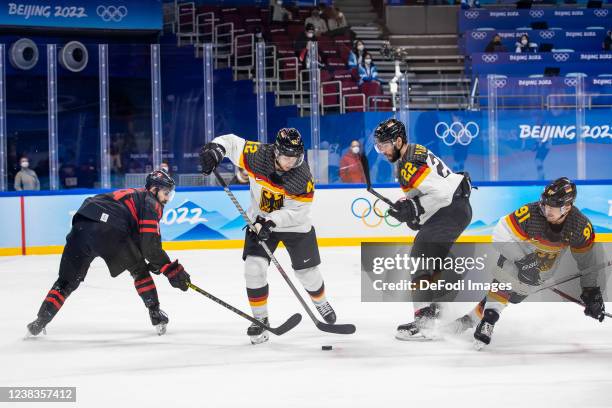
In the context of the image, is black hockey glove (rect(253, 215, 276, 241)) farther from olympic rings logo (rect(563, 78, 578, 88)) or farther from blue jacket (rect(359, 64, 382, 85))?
blue jacket (rect(359, 64, 382, 85))

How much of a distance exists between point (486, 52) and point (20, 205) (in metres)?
7.69

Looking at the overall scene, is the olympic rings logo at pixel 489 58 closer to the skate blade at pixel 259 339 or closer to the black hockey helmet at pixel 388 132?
the black hockey helmet at pixel 388 132

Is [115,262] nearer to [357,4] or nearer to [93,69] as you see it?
[93,69]

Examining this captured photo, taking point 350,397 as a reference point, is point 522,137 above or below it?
above

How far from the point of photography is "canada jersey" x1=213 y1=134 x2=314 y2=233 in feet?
15.8

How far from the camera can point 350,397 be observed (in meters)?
3.63

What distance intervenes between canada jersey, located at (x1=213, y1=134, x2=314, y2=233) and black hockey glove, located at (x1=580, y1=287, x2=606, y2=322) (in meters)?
1.49

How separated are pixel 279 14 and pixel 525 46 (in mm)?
3858

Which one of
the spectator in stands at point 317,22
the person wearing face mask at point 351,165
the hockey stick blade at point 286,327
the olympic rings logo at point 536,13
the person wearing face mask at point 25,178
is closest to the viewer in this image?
the hockey stick blade at point 286,327

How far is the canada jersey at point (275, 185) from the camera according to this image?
4801 mm

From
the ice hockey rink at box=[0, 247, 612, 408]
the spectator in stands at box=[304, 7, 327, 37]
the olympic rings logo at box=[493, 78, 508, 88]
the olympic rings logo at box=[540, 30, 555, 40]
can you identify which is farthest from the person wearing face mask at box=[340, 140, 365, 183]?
the olympic rings logo at box=[540, 30, 555, 40]

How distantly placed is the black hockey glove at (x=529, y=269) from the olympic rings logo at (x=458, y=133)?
211 inches

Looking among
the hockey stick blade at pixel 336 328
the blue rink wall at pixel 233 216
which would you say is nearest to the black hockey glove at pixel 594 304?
the hockey stick blade at pixel 336 328

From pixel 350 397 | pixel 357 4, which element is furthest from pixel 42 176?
pixel 357 4
